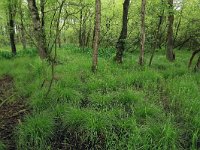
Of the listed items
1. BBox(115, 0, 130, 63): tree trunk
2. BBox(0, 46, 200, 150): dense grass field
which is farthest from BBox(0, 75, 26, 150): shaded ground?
BBox(115, 0, 130, 63): tree trunk

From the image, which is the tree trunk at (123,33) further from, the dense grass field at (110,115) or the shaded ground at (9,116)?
the shaded ground at (9,116)

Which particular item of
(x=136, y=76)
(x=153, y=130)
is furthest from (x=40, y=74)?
(x=153, y=130)

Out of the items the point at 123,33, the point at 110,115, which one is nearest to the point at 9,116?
the point at 110,115

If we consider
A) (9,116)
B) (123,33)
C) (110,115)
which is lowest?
(9,116)

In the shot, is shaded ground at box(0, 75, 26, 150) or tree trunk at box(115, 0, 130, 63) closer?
shaded ground at box(0, 75, 26, 150)

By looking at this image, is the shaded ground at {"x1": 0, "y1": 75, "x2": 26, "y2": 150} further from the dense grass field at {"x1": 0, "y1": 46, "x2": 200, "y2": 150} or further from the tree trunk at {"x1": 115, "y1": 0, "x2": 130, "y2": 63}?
the tree trunk at {"x1": 115, "y1": 0, "x2": 130, "y2": 63}

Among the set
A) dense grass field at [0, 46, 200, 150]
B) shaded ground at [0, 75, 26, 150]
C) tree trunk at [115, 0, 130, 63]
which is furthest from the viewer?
tree trunk at [115, 0, 130, 63]

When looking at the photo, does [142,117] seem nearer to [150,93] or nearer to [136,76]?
[150,93]

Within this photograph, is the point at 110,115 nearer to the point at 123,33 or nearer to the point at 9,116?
the point at 9,116

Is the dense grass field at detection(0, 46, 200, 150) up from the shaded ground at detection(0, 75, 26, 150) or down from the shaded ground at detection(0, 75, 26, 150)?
up

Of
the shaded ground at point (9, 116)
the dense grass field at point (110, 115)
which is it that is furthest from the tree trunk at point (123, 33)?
the shaded ground at point (9, 116)

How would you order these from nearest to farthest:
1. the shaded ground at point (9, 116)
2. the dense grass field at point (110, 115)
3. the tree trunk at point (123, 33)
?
the dense grass field at point (110, 115), the shaded ground at point (9, 116), the tree trunk at point (123, 33)

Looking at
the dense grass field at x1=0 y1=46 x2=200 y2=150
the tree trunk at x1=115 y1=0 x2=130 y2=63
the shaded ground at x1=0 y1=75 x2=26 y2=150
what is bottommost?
the shaded ground at x1=0 y1=75 x2=26 y2=150

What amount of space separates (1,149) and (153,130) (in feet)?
9.96
